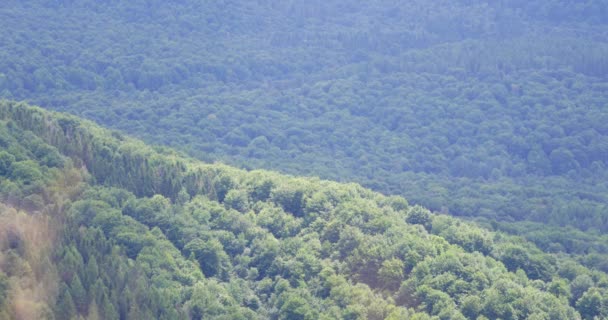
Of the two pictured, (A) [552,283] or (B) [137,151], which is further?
(B) [137,151]

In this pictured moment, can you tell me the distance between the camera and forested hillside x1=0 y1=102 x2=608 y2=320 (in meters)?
74.7

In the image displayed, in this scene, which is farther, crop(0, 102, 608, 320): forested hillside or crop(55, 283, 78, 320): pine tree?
crop(0, 102, 608, 320): forested hillside

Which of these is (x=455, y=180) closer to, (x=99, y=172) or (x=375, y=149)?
(x=375, y=149)

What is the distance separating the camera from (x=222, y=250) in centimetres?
9125

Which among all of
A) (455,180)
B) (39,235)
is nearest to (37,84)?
(455,180)

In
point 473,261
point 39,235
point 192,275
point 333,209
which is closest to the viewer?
point 39,235

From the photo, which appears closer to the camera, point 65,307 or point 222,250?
point 65,307

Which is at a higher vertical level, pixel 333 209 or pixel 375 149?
pixel 333 209

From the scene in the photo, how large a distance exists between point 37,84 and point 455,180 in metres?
78.8

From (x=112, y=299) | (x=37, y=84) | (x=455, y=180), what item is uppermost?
(x=112, y=299)

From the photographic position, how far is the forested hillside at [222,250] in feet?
245

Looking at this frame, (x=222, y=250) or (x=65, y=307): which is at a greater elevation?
(x=65, y=307)

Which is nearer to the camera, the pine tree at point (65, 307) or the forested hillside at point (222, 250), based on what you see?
the pine tree at point (65, 307)

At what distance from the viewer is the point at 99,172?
9525cm
